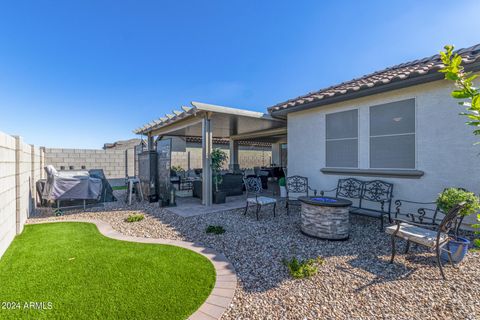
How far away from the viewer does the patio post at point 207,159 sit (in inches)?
301

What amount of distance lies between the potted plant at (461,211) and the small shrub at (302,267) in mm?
1980

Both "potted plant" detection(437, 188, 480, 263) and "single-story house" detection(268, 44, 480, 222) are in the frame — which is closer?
"potted plant" detection(437, 188, 480, 263)

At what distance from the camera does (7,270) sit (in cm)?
341

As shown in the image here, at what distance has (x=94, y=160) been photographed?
13.5 meters

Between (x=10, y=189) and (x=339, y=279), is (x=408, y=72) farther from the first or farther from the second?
(x=10, y=189)

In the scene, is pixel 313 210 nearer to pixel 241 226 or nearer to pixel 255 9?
pixel 241 226

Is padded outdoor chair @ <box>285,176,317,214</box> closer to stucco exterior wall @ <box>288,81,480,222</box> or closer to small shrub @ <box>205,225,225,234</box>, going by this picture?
stucco exterior wall @ <box>288,81,480,222</box>

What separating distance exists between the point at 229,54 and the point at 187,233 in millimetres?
9289

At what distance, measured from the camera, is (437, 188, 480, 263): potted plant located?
136 inches

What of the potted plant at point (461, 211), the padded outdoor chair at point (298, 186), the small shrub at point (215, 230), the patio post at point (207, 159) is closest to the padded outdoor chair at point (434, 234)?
the potted plant at point (461, 211)

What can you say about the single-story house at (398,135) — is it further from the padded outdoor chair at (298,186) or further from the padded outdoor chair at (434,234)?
the padded outdoor chair at (434,234)

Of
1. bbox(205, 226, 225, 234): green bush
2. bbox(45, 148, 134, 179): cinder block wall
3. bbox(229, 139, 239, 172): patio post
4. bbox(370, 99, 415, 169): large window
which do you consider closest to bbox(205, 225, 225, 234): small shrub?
bbox(205, 226, 225, 234): green bush

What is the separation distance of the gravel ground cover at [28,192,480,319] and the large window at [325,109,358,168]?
2.00 meters

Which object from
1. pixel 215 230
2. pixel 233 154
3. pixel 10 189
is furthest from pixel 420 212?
pixel 233 154
